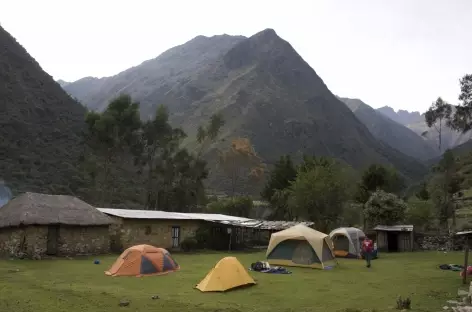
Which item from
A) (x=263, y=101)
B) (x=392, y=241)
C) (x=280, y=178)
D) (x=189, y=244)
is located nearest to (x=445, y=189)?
(x=280, y=178)

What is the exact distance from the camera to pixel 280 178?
1959 inches

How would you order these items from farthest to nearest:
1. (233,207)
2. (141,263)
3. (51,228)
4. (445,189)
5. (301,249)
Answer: (233,207), (445,189), (51,228), (301,249), (141,263)

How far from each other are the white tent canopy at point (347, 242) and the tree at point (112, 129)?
24.8 metres

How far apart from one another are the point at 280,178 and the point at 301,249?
95.5 ft

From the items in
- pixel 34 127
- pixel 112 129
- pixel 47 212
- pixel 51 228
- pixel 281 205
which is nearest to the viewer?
pixel 47 212

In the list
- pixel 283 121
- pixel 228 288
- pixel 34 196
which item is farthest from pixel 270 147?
pixel 228 288

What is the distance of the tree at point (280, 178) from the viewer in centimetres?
4941

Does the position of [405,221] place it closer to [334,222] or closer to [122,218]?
[334,222]

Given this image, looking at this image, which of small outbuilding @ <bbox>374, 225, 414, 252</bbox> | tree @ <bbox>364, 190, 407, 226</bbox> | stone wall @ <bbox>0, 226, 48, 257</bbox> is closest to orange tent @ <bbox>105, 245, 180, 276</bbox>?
stone wall @ <bbox>0, 226, 48, 257</bbox>

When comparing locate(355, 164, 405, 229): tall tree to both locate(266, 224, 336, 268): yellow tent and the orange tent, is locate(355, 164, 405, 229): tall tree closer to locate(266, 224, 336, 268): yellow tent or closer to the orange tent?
locate(266, 224, 336, 268): yellow tent

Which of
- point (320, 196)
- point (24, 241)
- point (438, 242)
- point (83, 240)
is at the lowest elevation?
point (438, 242)

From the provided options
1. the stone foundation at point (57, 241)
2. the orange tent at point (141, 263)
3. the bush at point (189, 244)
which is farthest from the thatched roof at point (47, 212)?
the orange tent at point (141, 263)

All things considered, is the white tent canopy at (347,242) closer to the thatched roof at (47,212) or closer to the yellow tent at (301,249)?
the yellow tent at (301,249)

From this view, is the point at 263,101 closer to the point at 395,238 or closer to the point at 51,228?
the point at 395,238
